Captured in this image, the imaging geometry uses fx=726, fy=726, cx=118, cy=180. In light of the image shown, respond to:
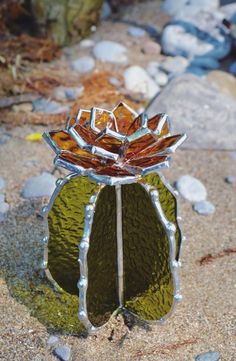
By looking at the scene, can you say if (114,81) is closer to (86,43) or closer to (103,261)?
(86,43)

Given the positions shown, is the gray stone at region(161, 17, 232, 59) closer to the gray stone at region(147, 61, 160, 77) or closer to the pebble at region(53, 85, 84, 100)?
the gray stone at region(147, 61, 160, 77)

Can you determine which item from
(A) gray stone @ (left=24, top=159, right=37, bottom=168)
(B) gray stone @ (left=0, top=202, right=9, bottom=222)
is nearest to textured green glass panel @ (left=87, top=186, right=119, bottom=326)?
(B) gray stone @ (left=0, top=202, right=9, bottom=222)

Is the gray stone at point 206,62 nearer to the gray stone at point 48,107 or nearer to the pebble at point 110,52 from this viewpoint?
the pebble at point 110,52

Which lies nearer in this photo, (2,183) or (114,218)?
(114,218)

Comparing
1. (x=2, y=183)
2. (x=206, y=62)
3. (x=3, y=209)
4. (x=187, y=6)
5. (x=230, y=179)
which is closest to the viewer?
(x=3, y=209)


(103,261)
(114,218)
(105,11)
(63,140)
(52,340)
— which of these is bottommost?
(105,11)

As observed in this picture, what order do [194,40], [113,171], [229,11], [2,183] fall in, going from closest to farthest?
1. [113,171]
2. [2,183]
3. [194,40]
4. [229,11]

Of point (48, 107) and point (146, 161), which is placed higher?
point (146, 161)

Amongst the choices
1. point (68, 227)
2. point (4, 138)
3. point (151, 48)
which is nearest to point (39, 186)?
point (4, 138)

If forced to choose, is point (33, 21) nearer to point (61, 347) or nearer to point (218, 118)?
point (218, 118)
